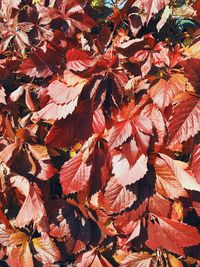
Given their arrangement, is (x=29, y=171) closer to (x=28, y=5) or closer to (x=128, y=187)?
(x=128, y=187)

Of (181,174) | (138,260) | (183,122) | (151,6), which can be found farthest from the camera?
(138,260)

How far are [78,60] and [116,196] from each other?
52 centimetres

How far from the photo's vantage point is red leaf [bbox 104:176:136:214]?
58.4 inches

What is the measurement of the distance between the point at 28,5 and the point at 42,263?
114cm

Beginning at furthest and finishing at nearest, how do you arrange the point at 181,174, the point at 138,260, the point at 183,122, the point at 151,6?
the point at 138,260
the point at 151,6
the point at 181,174
the point at 183,122

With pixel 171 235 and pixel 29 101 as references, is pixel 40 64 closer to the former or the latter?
pixel 29 101

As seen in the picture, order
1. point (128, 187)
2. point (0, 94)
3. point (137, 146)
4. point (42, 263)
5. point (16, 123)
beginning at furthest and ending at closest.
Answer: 1. point (42, 263)
2. point (16, 123)
3. point (0, 94)
4. point (128, 187)
5. point (137, 146)

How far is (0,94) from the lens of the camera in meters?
1.60

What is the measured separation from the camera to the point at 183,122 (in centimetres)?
130

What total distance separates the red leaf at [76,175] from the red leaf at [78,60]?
318mm

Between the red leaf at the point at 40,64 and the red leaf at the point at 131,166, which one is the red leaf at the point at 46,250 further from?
the red leaf at the point at 40,64

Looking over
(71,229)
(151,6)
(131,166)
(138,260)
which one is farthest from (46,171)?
(151,6)

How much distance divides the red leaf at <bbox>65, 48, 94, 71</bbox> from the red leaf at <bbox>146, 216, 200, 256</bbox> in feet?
2.05

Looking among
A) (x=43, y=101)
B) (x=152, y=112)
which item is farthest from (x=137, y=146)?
(x=43, y=101)
